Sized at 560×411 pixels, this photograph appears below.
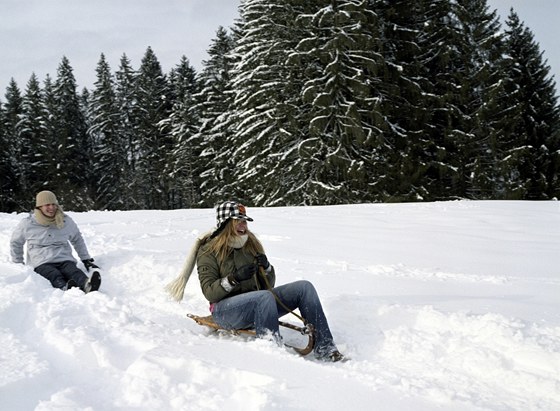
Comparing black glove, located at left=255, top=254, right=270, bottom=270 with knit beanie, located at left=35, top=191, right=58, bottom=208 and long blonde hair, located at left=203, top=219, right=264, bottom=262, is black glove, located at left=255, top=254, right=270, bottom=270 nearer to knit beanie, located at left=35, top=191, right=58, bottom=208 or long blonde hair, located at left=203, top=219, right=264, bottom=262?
long blonde hair, located at left=203, top=219, right=264, bottom=262

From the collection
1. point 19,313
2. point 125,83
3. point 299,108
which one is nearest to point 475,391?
point 19,313

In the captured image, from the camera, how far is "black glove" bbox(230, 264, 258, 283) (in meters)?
4.25

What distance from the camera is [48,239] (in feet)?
21.7

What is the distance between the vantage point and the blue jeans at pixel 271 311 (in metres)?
3.97

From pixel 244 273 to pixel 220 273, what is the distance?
0.98ft

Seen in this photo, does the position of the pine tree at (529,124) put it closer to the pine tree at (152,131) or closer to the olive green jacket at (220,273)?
the olive green jacket at (220,273)

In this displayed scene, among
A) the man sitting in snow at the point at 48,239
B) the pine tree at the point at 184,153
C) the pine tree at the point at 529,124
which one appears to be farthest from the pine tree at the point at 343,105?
the pine tree at the point at 184,153

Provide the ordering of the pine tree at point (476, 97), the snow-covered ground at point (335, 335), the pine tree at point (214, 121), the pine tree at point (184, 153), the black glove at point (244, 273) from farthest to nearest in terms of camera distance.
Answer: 1. the pine tree at point (184, 153)
2. the pine tree at point (214, 121)
3. the pine tree at point (476, 97)
4. the black glove at point (244, 273)
5. the snow-covered ground at point (335, 335)

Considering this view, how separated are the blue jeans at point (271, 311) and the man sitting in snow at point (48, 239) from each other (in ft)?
10.1

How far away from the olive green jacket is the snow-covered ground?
0.42 m

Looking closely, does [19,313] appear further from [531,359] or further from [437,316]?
[531,359]

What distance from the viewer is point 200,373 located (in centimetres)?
305

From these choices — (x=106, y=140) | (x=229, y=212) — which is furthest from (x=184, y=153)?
(x=229, y=212)

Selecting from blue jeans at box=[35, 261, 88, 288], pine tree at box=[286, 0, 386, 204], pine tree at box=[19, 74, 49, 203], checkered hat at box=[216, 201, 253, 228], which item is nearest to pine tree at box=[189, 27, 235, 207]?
pine tree at box=[286, 0, 386, 204]
